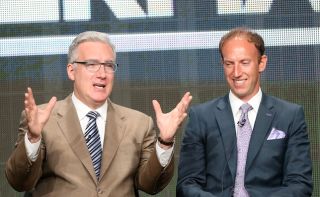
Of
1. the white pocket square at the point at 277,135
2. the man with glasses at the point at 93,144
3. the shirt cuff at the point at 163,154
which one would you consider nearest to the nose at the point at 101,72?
the man with glasses at the point at 93,144

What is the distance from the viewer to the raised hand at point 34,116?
127 inches

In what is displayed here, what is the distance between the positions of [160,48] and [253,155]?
1.37 meters

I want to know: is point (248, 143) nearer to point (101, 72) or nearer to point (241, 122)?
point (241, 122)

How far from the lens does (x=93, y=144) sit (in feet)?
11.7

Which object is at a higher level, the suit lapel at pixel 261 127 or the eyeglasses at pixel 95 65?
the eyeglasses at pixel 95 65

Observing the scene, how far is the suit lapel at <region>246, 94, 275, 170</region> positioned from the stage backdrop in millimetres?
1013

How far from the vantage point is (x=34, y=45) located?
4766 mm

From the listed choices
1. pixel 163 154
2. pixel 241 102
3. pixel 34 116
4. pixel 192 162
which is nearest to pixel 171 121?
pixel 163 154

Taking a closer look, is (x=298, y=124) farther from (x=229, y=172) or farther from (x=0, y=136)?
(x=0, y=136)

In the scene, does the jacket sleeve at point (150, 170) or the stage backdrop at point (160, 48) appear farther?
the stage backdrop at point (160, 48)

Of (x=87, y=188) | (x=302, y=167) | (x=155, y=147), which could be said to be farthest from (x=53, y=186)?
(x=302, y=167)

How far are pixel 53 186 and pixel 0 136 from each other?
1434mm

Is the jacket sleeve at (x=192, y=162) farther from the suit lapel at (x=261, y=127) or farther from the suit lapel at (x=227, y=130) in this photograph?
the suit lapel at (x=261, y=127)

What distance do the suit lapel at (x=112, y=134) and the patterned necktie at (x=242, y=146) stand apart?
1.87ft
